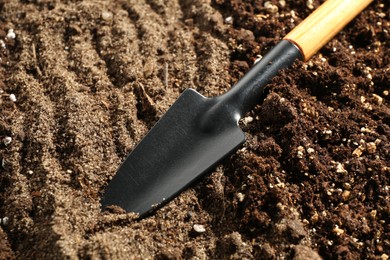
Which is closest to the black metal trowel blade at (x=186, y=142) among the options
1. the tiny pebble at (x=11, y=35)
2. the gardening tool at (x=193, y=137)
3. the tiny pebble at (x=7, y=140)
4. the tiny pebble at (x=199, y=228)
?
the gardening tool at (x=193, y=137)

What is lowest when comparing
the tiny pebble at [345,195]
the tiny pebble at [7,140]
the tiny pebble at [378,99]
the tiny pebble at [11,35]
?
the tiny pebble at [7,140]

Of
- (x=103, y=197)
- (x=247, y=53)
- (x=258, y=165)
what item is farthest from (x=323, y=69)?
(x=103, y=197)

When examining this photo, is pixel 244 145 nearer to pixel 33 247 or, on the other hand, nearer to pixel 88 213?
pixel 88 213

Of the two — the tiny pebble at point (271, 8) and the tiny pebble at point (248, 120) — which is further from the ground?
the tiny pebble at point (271, 8)

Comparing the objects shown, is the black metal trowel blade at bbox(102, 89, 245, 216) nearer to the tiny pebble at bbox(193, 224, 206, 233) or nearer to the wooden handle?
the tiny pebble at bbox(193, 224, 206, 233)

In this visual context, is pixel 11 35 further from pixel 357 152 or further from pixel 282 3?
pixel 357 152

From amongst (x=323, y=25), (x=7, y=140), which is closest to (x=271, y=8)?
(x=323, y=25)

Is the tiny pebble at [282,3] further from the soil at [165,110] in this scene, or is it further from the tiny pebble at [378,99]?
the tiny pebble at [378,99]
